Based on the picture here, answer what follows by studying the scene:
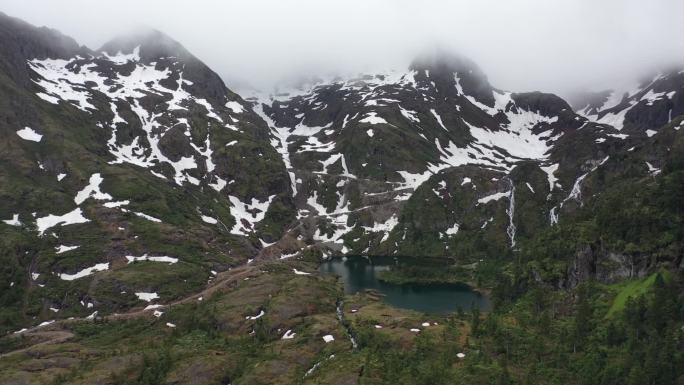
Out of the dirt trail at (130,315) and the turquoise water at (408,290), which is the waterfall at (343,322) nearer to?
the turquoise water at (408,290)

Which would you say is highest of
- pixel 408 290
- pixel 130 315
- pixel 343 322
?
pixel 343 322

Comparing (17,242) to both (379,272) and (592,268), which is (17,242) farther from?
(592,268)

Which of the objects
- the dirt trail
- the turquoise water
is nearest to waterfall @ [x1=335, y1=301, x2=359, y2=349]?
the turquoise water

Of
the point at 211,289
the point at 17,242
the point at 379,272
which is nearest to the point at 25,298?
the point at 17,242

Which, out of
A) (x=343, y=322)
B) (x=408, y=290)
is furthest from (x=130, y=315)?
(x=408, y=290)

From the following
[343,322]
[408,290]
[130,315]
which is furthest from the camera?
[408,290]

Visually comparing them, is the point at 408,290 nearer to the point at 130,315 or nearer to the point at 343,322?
the point at 343,322

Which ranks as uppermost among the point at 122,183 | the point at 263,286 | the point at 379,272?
the point at 122,183
